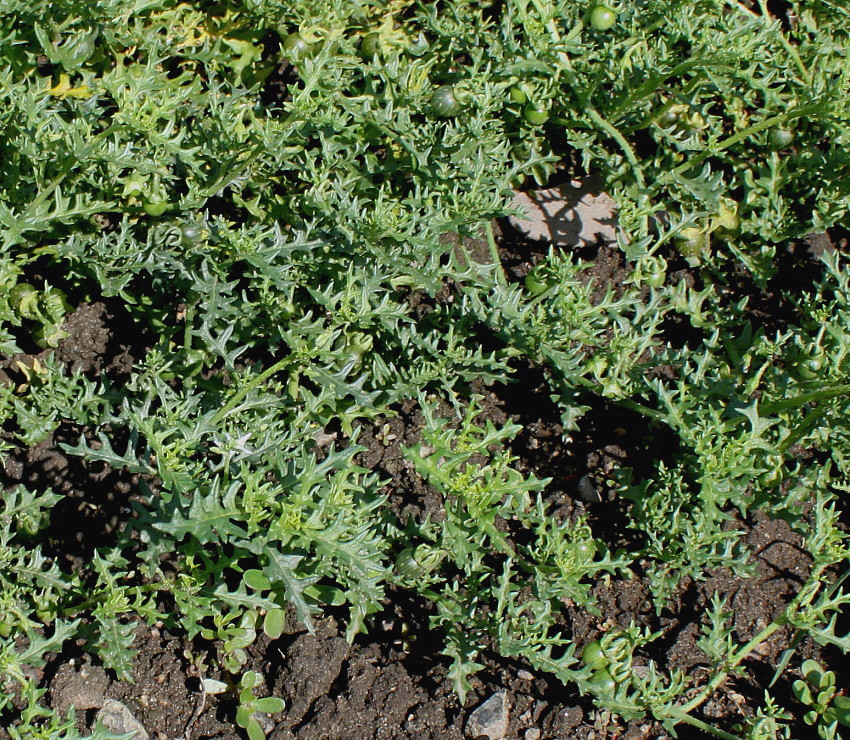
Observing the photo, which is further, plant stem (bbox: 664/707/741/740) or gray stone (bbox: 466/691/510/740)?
gray stone (bbox: 466/691/510/740)

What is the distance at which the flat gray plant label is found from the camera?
14.1 feet

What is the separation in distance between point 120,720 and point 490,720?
4.06 feet

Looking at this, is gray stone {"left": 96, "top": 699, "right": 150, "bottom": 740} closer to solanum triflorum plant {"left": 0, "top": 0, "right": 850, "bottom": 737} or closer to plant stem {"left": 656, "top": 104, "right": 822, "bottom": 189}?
solanum triflorum plant {"left": 0, "top": 0, "right": 850, "bottom": 737}

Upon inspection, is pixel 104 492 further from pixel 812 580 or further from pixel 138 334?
pixel 812 580

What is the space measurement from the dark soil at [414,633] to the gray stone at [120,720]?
0.09 feet

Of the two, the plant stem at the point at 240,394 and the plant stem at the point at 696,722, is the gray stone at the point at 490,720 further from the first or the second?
the plant stem at the point at 240,394

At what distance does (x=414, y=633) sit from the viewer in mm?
3443

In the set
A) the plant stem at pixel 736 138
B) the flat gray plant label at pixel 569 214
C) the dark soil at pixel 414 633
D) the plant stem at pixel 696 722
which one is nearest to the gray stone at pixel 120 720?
the dark soil at pixel 414 633

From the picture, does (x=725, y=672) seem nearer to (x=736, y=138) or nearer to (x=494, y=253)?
(x=494, y=253)

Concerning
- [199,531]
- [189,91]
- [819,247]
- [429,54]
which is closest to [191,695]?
[199,531]

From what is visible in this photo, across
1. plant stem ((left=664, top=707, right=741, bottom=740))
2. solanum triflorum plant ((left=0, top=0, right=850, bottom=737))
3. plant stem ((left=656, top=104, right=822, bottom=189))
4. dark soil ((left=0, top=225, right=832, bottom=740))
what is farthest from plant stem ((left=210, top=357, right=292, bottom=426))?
plant stem ((left=656, top=104, right=822, bottom=189))

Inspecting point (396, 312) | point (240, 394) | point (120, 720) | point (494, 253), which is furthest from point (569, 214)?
point (120, 720)

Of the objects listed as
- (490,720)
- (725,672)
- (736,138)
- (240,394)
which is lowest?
(490,720)

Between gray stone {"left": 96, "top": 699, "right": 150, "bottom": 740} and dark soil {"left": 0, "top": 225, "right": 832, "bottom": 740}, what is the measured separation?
0.03 meters
